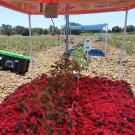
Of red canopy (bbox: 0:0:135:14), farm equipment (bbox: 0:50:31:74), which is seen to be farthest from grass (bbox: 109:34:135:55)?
red canopy (bbox: 0:0:135:14)

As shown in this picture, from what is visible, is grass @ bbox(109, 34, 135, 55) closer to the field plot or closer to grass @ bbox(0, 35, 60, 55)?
grass @ bbox(0, 35, 60, 55)

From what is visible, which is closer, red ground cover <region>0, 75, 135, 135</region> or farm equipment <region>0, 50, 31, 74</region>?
red ground cover <region>0, 75, 135, 135</region>

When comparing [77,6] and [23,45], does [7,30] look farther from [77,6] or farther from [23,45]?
[77,6]

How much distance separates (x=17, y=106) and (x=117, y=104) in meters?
1.10

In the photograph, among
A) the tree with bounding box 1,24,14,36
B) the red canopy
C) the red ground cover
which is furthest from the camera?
the tree with bounding box 1,24,14,36

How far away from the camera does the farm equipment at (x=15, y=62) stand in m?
12.5

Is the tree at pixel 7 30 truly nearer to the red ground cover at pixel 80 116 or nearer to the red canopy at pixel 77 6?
the red canopy at pixel 77 6

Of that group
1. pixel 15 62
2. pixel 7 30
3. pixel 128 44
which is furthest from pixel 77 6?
pixel 7 30

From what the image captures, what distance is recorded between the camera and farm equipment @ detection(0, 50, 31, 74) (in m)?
12.5

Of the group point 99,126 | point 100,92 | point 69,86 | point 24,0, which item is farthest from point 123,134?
point 24,0

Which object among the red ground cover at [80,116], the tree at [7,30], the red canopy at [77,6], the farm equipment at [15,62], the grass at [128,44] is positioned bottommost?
the tree at [7,30]

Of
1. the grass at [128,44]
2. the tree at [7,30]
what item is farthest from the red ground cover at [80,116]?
the tree at [7,30]

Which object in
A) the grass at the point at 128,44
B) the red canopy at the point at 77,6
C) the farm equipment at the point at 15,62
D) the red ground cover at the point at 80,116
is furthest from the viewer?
the grass at the point at 128,44

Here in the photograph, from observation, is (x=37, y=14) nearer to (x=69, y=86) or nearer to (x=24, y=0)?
(x=24, y=0)
